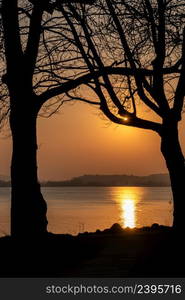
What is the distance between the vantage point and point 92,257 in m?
15.2

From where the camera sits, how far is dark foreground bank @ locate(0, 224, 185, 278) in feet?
43.4

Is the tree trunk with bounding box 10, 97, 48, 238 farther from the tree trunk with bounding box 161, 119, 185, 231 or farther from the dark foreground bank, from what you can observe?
the tree trunk with bounding box 161, 119, 185, 231

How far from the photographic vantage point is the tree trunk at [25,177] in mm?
16141

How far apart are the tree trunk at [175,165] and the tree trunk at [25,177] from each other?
449cm

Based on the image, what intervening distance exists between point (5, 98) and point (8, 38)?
3.26 m

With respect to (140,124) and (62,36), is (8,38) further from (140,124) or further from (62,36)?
(140,124)

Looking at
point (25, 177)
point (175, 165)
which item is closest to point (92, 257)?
point (25, 177)

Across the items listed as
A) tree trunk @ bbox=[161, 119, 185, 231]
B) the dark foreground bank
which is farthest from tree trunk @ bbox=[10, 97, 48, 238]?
tree trunk @ bbox=[161, 119, 185, 231]

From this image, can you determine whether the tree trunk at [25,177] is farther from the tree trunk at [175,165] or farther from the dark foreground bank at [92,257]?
the tree trunk at [175,165]

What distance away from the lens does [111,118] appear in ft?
68.5

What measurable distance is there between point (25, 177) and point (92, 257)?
2.71 metres

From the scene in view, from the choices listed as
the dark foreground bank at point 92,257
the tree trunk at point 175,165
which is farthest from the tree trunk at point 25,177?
the tree trunk at point 175,165

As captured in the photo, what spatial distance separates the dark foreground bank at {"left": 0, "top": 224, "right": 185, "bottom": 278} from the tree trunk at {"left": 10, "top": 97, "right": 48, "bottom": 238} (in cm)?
42

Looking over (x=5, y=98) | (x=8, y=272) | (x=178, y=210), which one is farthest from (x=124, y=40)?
(x=8, y=272)
